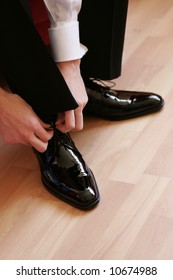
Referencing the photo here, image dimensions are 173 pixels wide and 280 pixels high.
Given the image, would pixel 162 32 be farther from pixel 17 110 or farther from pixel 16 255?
pixel 16 255

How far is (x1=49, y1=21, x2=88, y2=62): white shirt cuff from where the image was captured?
1.02 m

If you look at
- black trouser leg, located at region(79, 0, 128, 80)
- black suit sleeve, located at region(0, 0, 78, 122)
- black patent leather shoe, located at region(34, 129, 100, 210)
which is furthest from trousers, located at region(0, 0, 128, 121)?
black trouser leg, located at region(79, 0, 128, 80)

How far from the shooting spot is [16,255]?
951mm

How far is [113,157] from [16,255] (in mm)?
357

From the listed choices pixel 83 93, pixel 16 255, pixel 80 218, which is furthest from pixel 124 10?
pixel 16 255

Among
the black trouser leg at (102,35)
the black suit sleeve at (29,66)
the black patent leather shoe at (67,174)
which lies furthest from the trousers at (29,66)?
the black trouser leg at (102,35)

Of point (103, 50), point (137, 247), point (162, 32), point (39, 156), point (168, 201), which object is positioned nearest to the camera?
point (137, 247)

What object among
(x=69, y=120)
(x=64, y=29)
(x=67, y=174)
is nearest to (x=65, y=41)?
(x=64, y=29)

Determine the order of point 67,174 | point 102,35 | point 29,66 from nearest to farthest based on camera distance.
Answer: point 29,66
point 67,174
point 102,35

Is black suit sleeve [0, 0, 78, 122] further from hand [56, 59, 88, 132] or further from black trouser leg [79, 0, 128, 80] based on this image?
black trouser leg [79, 0, 128, 80]

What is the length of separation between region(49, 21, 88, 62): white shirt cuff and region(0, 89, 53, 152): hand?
0.41 feet

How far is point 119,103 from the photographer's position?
52.2 inches

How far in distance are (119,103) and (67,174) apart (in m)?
0.32

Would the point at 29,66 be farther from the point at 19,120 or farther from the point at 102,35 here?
the point at 102,35
